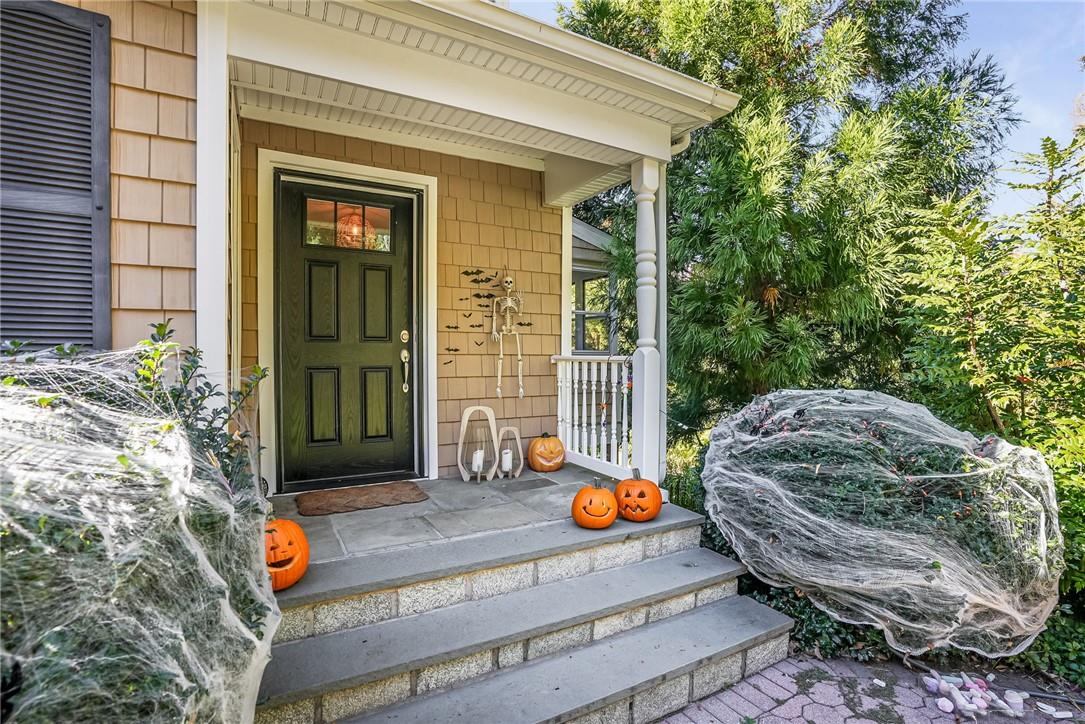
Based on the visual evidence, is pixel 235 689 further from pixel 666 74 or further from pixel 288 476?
pixel 666 74

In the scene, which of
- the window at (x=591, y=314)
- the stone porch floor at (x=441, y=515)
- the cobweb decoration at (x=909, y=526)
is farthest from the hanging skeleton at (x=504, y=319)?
the window at (x=591, y=314)

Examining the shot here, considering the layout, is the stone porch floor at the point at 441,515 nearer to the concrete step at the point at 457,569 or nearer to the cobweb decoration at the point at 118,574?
the concrete step at the point at 457,569

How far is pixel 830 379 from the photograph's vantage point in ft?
16.1

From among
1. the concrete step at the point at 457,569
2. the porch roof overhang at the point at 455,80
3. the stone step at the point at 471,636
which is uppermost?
the porch roof overhang at the point at 455,80

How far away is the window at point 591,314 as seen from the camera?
6.04m

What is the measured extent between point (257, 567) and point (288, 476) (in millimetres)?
2013

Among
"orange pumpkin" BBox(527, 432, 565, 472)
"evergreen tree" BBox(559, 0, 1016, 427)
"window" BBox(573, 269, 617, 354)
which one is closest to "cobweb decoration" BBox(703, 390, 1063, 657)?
"orange pumpkin" BBox(527, 432, 565, 472)

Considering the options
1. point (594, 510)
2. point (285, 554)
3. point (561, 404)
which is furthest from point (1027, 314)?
point (285, 554)

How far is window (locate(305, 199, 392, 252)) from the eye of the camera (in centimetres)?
342

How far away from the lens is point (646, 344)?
3.28 meters

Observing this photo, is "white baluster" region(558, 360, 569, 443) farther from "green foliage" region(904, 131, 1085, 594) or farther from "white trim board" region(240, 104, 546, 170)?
"green foliage" region(904, 131, 1085, 594)

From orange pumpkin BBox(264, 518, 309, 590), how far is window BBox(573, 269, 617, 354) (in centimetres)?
425

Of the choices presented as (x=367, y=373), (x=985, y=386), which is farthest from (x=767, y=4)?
(x=367, y=373)

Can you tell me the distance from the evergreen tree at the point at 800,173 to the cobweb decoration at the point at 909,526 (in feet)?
5.65
